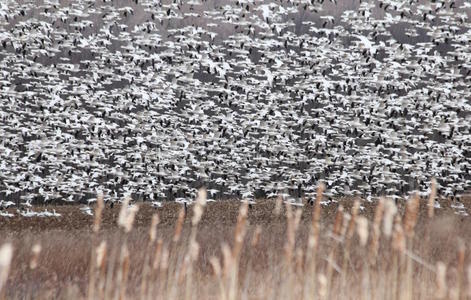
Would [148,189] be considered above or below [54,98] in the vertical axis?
below

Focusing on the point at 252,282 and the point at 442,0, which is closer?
the point at 252,282

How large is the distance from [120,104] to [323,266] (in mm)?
22468

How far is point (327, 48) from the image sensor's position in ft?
92.9

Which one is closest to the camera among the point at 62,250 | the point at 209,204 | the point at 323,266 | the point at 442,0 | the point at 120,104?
the point at 323,266

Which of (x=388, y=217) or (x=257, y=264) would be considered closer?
(x=388, y=217)

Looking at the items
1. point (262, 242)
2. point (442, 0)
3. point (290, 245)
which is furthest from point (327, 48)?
point (290, 245)

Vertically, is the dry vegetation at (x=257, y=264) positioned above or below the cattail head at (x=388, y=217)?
below

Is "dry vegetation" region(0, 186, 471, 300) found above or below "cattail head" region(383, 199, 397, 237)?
→ below

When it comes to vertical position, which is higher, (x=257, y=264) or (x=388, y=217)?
(x=388, y=217)

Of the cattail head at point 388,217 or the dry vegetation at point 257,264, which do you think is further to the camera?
the dry vegetation at point 257,264

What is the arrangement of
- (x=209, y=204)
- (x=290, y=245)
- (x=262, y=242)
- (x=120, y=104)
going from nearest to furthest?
(x=290, y=245), (x=262, y=242), (x=120, y=104), (x=209, y=204)

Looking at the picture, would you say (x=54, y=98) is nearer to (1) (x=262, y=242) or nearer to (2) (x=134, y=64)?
(2) (x=134, y=64)

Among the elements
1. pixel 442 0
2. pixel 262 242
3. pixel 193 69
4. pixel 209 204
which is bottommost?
pixel 209 204

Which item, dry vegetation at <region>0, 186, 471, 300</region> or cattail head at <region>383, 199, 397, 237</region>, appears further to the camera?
dry vegetation at <region>0, 186, 471, 300</region>
